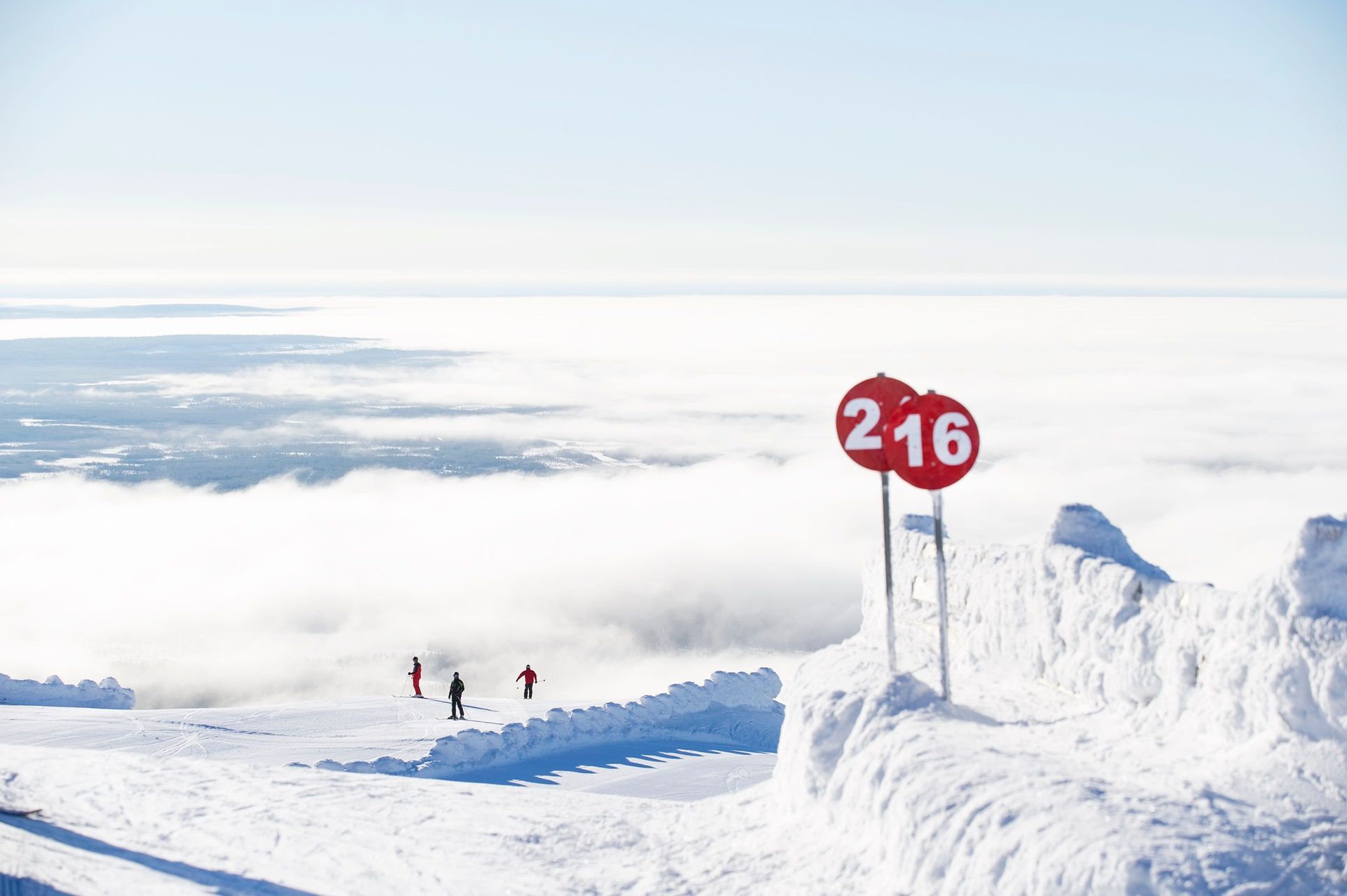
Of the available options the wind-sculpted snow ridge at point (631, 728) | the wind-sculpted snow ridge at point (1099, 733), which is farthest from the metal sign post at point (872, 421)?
Answer: the wind-sculpted snow ridge at point (631, 728)

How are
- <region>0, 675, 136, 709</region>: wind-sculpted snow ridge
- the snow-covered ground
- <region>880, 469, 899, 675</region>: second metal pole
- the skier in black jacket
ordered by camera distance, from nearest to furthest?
1. the snow-covered ground
2. <region>880, 469, 899, 675</region>: second metal pole
3. the skier in black jacket
4. <region>0, 675, 136, 709</region>: wind-sculpted snow ridge

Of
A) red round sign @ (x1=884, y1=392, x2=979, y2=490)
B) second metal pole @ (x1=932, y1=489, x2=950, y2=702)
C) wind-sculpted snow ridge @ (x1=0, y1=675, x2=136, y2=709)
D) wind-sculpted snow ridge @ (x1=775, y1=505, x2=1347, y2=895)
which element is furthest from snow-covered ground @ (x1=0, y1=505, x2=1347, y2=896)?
wind-sculpted snow ridge @ (x1=0, y1=675, x2=136, y2=709)

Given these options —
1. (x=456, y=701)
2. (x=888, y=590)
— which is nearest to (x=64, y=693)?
(x=456, y=701)

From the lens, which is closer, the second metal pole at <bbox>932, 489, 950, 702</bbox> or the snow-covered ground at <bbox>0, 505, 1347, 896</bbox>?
the snow-covered ground at <bbox>0, 505, 1347, 896</bbox>

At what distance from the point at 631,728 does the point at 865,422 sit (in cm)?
1234

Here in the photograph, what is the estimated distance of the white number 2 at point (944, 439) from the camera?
962 centimetres

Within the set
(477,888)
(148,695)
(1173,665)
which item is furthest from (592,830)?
(148,695)

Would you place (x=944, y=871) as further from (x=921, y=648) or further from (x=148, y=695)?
(x=148, y=695)

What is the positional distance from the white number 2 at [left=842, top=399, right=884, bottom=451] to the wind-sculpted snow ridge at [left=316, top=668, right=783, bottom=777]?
1004 cm

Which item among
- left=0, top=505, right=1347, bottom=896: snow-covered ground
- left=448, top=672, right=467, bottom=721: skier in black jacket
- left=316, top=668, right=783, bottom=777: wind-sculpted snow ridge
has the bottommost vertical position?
left=316, top=668, right=783, bottom=777: wind-sculpted snow ridge

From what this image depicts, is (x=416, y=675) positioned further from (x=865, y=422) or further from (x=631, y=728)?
(x=865, y=422)

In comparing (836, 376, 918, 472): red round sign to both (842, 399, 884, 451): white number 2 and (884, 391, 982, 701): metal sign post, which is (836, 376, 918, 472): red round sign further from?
(884, 391, 982, 701): metal sign post

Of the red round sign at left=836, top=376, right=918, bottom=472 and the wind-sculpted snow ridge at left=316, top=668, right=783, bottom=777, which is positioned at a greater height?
the red round sign at left=836, top=376, right=918, bottom=472

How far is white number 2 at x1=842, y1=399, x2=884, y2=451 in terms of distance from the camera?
10367mm
